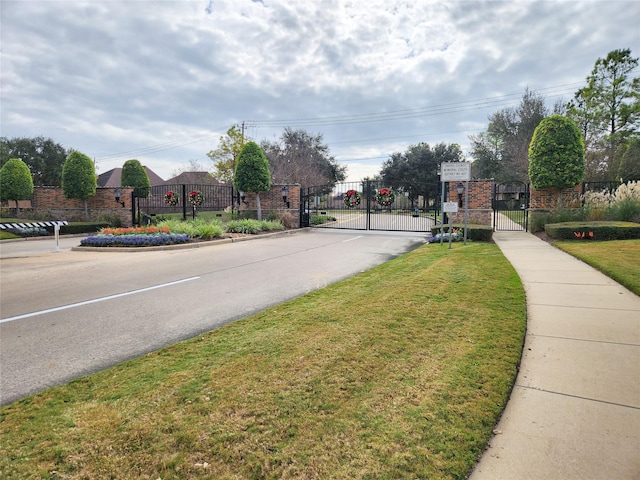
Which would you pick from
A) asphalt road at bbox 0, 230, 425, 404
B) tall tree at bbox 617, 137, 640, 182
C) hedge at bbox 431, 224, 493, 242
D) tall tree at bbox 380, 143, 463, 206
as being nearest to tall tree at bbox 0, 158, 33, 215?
asphalt road at bbox 0, 230, 425, 404

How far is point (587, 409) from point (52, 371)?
429 centimetres

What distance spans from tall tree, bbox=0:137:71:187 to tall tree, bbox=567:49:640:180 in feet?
159

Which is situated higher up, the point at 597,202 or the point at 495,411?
the point at 597,202

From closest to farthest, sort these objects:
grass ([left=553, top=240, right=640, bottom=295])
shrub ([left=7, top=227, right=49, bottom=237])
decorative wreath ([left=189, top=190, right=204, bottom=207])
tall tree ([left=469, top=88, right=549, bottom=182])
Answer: grass ([left=553, top=240, right=640, bottom=295])
shrub ([left=7, top=227, right=49, bottom=237])
decorative wreath ([left=189, top=190, right=204, bottom=207])
tall tree ([left=469, top=88, right=549, bottom=182])

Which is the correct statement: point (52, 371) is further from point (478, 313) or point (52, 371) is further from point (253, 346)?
point (478, 313)

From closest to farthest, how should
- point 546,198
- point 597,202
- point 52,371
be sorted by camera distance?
1. point 52,371
2. point 597,202
3. point 546,198

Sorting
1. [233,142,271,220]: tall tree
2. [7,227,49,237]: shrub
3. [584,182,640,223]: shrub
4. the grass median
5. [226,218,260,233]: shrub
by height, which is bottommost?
the grass median

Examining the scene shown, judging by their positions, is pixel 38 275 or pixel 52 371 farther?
pixel 38 275

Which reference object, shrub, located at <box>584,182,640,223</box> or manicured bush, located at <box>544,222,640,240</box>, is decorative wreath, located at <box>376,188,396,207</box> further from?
manicured bush, located at <box>544,222,640,240</box>

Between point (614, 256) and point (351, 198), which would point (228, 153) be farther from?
point (614, 256)

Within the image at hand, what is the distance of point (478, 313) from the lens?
4.37m

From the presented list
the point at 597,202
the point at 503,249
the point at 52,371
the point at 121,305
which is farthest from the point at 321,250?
the point at 597,202

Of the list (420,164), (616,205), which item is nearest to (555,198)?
(616,205)

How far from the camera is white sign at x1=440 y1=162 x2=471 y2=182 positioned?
423 inches
